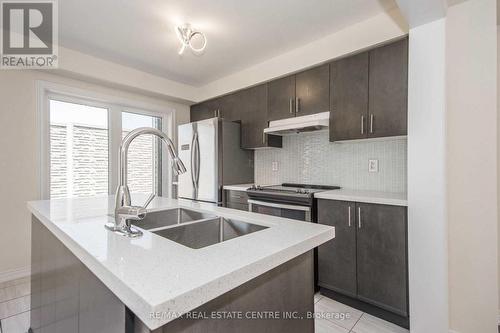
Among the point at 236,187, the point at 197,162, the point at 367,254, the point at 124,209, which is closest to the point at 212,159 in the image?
the point at 197,162

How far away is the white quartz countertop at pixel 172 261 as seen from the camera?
1.75ft

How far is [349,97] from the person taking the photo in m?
2.31

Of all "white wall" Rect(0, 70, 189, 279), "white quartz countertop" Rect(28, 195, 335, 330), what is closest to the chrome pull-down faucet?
"white quartz countertop" Rect(28, 195, 335, 330)

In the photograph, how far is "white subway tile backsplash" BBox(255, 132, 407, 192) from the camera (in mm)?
2350

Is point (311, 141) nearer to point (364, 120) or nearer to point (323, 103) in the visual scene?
point (323, 103)

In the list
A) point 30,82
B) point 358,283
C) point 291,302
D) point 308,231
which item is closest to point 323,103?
point 358,283

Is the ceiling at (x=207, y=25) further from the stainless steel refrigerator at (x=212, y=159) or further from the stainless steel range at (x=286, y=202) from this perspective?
the stainless steel range at (x=286, y=202)

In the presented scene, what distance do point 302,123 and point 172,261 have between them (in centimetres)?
216

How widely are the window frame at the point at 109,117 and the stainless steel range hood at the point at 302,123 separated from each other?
1907 mm

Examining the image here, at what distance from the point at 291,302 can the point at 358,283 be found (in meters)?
1.41

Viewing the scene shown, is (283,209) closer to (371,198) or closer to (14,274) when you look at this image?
(371,198)

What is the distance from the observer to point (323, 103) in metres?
2.51

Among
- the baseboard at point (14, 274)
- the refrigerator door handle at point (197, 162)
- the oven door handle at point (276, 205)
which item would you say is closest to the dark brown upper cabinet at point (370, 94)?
the oven door handle at point (276, 205)

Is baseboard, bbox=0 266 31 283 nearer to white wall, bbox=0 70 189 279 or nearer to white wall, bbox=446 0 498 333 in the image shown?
white wall, bbox=0 70 189 279
